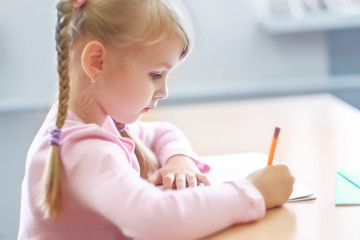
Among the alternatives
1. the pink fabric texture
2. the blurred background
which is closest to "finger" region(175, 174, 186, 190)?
the pink fabric texture

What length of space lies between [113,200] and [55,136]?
0.14 m

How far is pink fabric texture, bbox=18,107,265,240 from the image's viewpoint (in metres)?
0.73

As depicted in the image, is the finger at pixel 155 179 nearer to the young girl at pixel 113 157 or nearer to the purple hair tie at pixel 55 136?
the young girl at pixel 113 157

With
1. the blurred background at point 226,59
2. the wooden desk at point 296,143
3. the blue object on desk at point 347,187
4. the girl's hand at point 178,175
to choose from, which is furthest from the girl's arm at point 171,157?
the blurred background at point 226,59

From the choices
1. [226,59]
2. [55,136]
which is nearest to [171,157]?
[55,136]

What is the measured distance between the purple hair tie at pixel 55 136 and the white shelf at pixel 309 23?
163 cm

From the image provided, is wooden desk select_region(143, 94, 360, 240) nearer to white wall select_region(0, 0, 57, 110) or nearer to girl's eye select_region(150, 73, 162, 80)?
girl's eye select_region(150, 73, 162, 80)

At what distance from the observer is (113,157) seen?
78 cm

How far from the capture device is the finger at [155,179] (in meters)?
1.02

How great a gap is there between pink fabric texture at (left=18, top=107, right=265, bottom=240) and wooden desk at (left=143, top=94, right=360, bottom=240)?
4 centimetres

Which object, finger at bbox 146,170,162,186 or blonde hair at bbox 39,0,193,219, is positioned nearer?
blonde hair at bbox 39,0,193,219

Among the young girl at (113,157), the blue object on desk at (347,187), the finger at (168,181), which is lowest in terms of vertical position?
the blue object on desk at (347,187)

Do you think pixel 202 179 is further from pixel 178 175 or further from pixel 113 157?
pixel 113 157

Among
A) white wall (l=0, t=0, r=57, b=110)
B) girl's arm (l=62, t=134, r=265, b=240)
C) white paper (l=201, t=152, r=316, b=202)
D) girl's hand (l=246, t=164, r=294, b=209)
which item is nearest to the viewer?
girl's arm (l=62, t=134, r=265, b=240)
